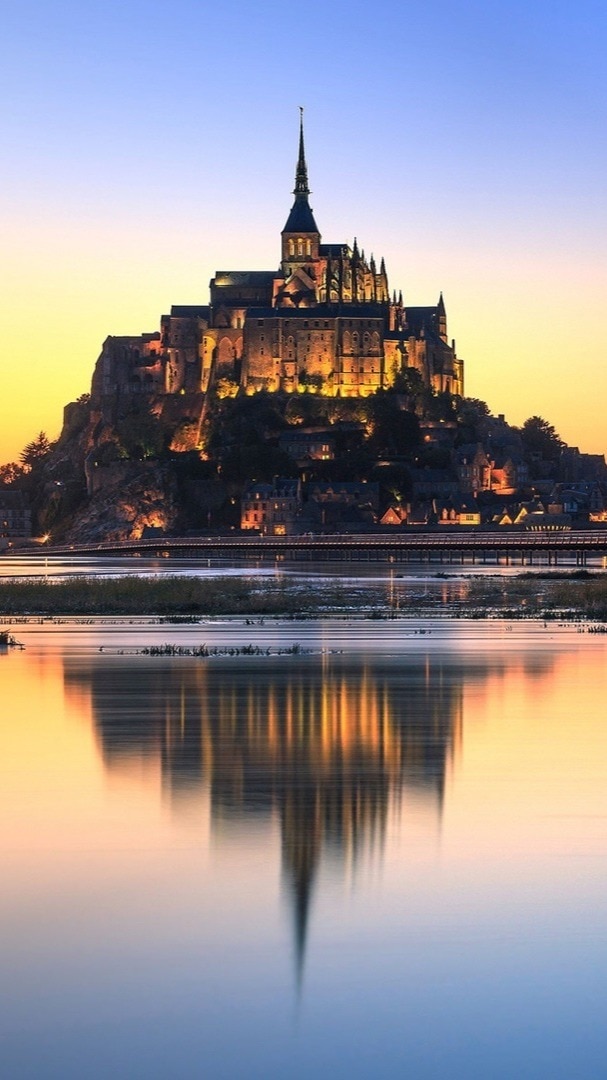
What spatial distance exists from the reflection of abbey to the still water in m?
153

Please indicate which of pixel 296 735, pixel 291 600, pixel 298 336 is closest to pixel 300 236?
pixel 298 336

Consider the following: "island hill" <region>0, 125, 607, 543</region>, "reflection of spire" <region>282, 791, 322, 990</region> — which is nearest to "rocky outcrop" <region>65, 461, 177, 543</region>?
"island hill" <region>0, 125, 607, 543</region>

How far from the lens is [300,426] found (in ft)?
577

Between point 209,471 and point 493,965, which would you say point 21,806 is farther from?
point 209,471

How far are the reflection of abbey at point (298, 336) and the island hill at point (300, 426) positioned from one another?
7.2 inches

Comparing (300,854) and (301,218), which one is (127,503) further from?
(300,854)

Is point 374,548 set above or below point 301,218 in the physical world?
below

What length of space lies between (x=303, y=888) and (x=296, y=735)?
30.9 ft

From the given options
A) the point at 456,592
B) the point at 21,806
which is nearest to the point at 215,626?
the point at 456,592

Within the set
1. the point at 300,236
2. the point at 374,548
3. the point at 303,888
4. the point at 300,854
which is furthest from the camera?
the point at 300,236

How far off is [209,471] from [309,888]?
539 feet

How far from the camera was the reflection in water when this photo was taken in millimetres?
16141

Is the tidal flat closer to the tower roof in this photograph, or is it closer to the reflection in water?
the reflection in water

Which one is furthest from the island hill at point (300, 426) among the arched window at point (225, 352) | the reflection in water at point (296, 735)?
the reflection in water at point (296, 735)
